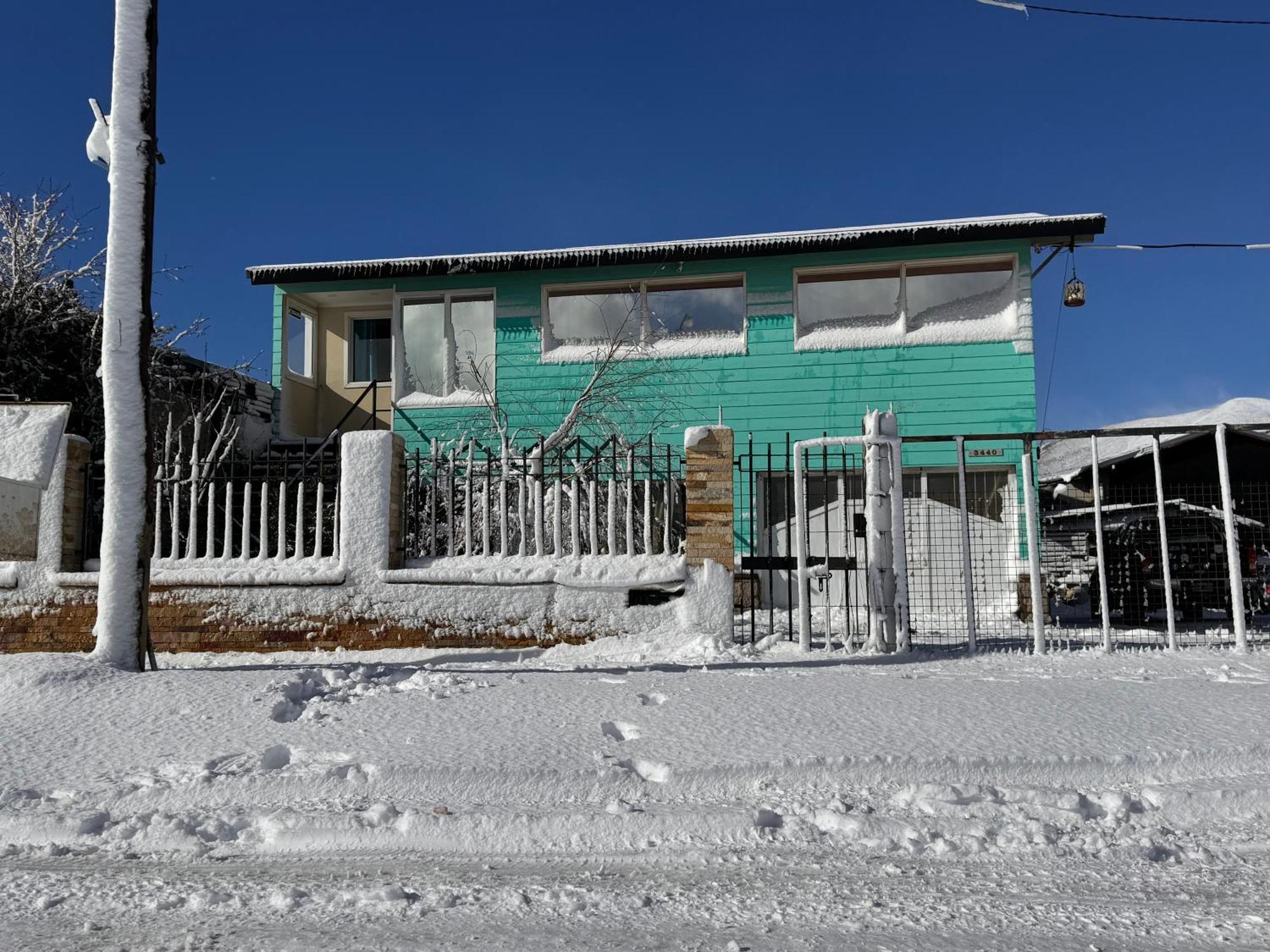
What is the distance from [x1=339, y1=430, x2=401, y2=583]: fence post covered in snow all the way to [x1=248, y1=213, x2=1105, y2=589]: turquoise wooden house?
4.48 meters

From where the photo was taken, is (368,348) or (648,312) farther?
(368,348)

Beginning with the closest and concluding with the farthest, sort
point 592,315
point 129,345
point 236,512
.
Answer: point 129,345 < point 236,512 < point 592,315

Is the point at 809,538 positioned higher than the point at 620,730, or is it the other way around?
the point at 809,538

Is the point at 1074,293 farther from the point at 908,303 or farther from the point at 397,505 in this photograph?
the point at 397,505

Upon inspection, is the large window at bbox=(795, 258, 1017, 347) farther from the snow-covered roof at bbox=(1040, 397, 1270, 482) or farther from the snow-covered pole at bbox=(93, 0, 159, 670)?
the snow-covered pole at bbox=(93, 0, 159, 670)

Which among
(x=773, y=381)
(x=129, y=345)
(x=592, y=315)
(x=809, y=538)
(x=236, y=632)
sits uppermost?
(x=592, y=315)

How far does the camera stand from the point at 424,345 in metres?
13.9

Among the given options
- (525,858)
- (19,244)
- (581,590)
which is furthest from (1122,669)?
(19,244)

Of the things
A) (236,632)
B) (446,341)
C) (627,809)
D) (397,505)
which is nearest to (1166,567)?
(627,809)

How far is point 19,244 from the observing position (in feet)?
41.4

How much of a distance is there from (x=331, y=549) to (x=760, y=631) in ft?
12.6

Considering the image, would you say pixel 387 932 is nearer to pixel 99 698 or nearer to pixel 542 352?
pixel 99 698

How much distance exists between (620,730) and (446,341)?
9.85 m

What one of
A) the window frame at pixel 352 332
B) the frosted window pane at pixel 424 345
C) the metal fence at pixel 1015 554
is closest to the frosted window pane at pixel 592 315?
the frosted window pane at pixel 424 345
